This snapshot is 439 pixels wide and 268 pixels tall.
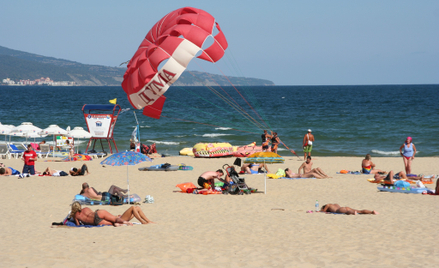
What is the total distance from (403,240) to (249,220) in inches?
123

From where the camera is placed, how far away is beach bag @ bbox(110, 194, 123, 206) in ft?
37.6

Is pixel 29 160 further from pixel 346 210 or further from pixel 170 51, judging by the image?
pixel 346 210

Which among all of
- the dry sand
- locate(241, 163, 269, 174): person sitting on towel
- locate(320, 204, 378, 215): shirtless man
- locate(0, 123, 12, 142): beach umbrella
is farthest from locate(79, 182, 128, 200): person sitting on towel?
locate(0, 123, 12, 142): beach umbrella

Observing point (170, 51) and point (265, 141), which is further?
point (265, 141)

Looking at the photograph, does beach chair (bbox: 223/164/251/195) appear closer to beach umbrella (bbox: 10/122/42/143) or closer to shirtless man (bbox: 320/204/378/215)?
shirtless man (bbox: 320/204/378/215)

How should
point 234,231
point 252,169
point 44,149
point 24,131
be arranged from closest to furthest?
point 234,231 < point 252,169 < point 24,131 < point 44,149

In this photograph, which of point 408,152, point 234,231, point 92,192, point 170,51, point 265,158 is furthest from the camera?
point 408,152

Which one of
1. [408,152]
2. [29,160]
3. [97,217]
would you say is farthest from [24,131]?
[408,152]

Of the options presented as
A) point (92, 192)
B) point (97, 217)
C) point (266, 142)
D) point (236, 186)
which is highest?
point (266, 142)

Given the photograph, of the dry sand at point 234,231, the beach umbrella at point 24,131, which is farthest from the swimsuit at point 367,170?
the beach umbrella at point 24,131

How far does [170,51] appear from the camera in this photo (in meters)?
13.4

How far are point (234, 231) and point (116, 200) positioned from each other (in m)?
4.03

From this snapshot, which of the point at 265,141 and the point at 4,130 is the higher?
the point at 4,130

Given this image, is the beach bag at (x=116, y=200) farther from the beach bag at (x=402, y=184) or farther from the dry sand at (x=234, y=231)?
the beach bag at (x=402, y=184)
